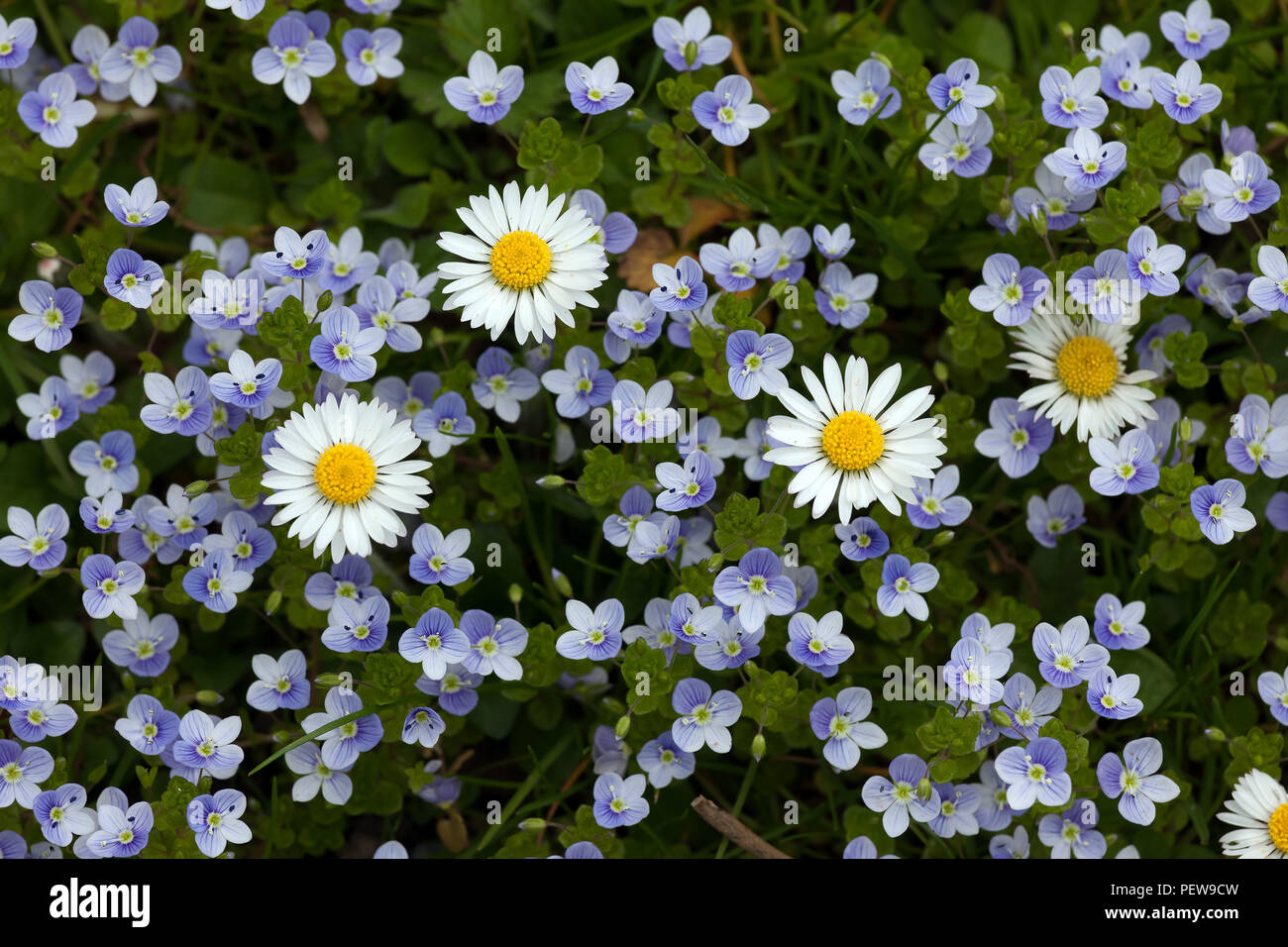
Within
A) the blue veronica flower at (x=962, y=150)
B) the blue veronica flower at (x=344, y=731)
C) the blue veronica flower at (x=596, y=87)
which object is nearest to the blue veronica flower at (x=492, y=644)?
the blue veronica flower at (x=344, y=731)

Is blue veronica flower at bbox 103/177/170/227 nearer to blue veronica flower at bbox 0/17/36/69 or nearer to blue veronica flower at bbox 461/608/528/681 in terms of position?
blue veronica flower at bbox 0/17/36/69

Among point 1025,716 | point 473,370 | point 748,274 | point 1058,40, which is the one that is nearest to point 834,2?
point 1058,40

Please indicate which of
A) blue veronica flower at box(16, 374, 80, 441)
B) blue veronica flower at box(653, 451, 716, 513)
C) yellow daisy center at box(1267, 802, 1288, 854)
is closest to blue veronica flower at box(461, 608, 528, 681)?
blue veronica flower at box(653, 451, 716, 513)

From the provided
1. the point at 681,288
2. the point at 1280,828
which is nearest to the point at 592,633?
the point at 681,288

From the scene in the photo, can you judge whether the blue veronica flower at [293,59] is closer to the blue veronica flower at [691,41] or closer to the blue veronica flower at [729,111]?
the blue veronica flower at [691,41]

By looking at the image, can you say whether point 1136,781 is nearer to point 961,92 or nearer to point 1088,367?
point 1088,367
